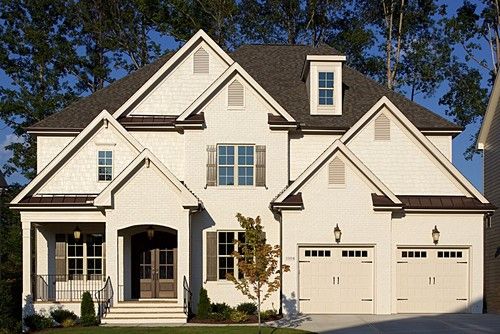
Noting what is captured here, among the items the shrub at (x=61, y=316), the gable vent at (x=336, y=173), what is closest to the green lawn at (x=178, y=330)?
the shrub at (x=61, y=316)

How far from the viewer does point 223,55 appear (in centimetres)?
2655

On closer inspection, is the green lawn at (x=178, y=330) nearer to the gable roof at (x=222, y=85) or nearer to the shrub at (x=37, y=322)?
the shrub at (x=37, y=322)

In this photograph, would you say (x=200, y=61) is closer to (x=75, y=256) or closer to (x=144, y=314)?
(x=75, y=256)

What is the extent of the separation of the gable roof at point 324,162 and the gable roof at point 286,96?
2.42 metres

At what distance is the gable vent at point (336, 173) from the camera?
24078 mm

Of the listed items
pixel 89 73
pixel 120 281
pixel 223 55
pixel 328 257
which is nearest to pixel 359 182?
pixel 328 257

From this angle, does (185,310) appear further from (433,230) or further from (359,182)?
(433,230)

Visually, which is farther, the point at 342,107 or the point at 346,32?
the point at 346,32

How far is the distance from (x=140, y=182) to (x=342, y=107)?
29.1 ft

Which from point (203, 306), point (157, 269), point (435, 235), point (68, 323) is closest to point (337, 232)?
point (435, 235)

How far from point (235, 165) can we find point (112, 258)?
554 cm

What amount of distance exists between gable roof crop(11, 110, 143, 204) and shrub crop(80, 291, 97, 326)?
4482 millimetres

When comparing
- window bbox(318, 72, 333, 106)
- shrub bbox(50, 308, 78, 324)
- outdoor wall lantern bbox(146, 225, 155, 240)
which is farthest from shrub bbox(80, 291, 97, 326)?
window bbox(318, 72, 333, 106)

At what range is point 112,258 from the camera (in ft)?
74.7
